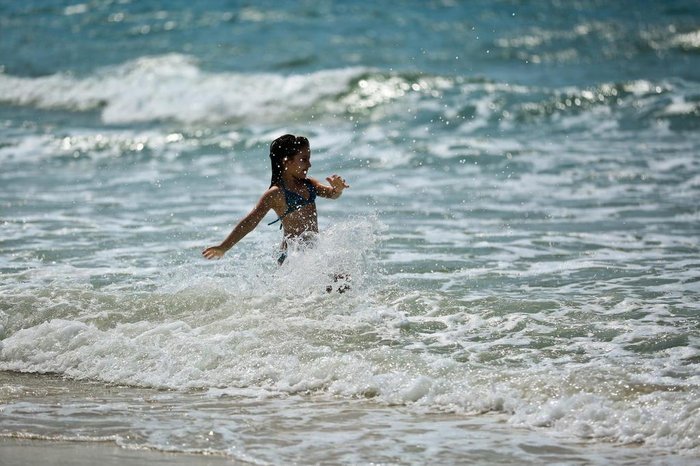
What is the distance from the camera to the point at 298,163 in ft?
24.7

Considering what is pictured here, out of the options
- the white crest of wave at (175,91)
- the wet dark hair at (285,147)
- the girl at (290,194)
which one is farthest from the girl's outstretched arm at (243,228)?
the white crest of wave at (175,91)

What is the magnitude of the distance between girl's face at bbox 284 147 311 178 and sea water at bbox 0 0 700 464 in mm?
552

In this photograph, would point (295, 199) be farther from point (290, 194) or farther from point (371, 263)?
point (371, 263)

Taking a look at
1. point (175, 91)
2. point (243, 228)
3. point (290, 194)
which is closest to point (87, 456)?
point (243, 228)

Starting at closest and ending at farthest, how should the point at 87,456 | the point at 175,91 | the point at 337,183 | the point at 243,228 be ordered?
the point at 87,456, the point at 243,228, the point at 337,183, the point at 175,91

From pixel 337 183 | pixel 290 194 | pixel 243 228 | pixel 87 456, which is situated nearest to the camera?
pixel 87 456

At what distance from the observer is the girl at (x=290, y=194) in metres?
7.43

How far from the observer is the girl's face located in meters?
7.51

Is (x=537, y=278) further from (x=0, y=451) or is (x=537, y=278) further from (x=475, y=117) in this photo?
(x=475, y=117)

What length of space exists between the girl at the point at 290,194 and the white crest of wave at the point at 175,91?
38.2ft

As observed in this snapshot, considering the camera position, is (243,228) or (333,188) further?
(333,188)

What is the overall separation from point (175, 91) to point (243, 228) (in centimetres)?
1433

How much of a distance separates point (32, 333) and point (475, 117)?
38.0 ft

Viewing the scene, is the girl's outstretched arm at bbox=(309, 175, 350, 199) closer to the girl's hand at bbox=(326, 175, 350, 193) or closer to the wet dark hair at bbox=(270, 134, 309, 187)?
the girl's hand at bbox=(326, 175, 350, 193)
